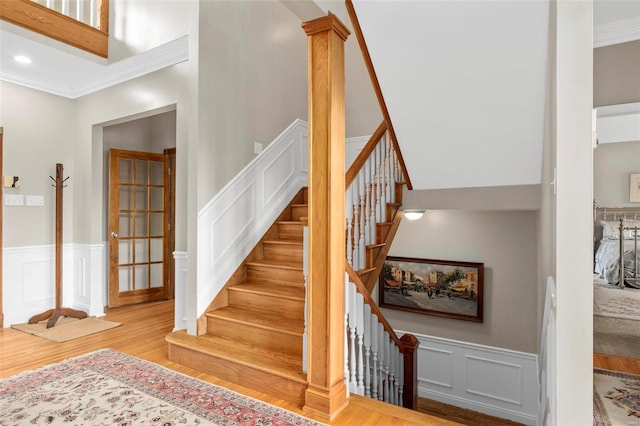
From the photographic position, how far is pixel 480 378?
15.3ft

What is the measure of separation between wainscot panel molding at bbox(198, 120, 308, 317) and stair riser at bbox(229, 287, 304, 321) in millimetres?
179

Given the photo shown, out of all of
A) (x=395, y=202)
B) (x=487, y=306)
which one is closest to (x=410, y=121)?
(x=395, y=202)

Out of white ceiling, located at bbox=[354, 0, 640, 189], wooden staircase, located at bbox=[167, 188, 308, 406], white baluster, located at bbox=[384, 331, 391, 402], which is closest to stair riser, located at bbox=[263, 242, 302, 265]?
wooden staircase, located at bbox=[167, 188, 308, 406]

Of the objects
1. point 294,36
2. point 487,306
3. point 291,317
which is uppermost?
point 294,36

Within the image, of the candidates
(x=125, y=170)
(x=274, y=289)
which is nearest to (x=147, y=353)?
(x=274, y=289)

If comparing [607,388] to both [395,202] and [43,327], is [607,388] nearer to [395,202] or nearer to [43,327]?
[395,202]

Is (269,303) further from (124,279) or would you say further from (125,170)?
(125,170)

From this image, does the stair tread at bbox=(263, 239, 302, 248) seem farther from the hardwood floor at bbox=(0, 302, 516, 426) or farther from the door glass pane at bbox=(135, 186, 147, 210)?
the door glass pane at bbox=(135, 186, 147, 210)

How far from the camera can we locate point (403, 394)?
3.45 meters

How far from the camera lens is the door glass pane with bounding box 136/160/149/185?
195 inches

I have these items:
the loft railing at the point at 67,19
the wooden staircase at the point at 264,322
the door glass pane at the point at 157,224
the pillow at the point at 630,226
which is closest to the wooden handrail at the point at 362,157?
the wooden staircase at the point at 264,322

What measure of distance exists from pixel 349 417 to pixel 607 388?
1.49 meters

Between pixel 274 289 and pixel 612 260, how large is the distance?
2612 millimetres

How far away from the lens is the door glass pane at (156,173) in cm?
512
